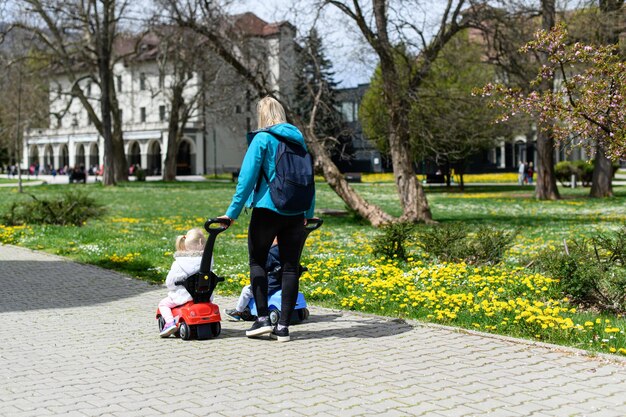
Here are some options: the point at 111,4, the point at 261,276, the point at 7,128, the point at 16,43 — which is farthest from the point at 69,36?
the point at 261,276

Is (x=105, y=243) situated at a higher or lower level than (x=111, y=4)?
lower

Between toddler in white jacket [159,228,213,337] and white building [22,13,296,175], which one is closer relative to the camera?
toddler in white jacket [159,228,213,337]

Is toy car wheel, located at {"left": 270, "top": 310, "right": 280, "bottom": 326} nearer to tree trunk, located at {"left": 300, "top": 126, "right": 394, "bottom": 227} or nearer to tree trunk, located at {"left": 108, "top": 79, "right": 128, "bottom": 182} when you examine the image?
tree trunk, located at {"left": 300, "top": 126, "right": 394, "bottom": 227}

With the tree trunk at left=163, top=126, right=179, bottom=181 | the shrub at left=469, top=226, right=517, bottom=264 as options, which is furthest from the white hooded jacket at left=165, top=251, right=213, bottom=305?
the tree trunk at left=163, top=126, right=179, bottom=181

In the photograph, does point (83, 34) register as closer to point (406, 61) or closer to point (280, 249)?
point (406, 61)

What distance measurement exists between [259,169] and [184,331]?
62.7 inches

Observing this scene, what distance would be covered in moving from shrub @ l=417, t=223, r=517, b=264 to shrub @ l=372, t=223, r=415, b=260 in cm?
23

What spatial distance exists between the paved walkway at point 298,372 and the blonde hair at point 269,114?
6.20 ft

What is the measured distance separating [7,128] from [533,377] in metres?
61.2

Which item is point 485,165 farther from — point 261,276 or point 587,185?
point 261,276

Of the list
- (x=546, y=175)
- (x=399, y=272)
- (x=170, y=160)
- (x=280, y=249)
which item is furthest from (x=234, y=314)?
(x=170, y=160)

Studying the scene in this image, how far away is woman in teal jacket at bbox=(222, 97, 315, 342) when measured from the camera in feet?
23.3

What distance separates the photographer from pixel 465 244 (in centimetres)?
1168

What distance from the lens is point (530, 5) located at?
24688 millimetres
